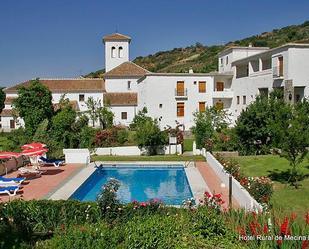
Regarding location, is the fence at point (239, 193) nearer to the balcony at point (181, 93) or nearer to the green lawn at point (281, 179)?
the green lawn at point (281, 179)

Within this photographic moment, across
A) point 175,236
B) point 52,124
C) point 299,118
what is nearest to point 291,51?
point 299,118

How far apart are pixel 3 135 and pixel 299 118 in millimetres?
37545

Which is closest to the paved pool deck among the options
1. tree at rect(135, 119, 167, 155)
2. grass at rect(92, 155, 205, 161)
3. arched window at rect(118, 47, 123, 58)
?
grass at rect(92, 155, 205, 161)

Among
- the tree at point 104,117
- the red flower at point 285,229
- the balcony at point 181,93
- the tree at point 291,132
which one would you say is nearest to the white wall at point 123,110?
the tree at point 104,117

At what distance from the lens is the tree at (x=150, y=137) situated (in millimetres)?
27562

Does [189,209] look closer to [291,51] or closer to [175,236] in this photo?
[175,236]

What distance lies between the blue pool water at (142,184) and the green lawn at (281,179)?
3838 millimetres

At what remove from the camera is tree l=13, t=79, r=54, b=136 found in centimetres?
3050

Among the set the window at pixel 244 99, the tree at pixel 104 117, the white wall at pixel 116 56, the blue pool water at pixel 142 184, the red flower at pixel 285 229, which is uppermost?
the white wall at pixel 116 56

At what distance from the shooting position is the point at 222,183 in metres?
17.5

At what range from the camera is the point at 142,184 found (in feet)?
67.2

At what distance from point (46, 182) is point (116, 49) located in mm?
40389

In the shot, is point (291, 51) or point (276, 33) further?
point (276, 33)

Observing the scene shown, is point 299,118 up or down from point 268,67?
down
